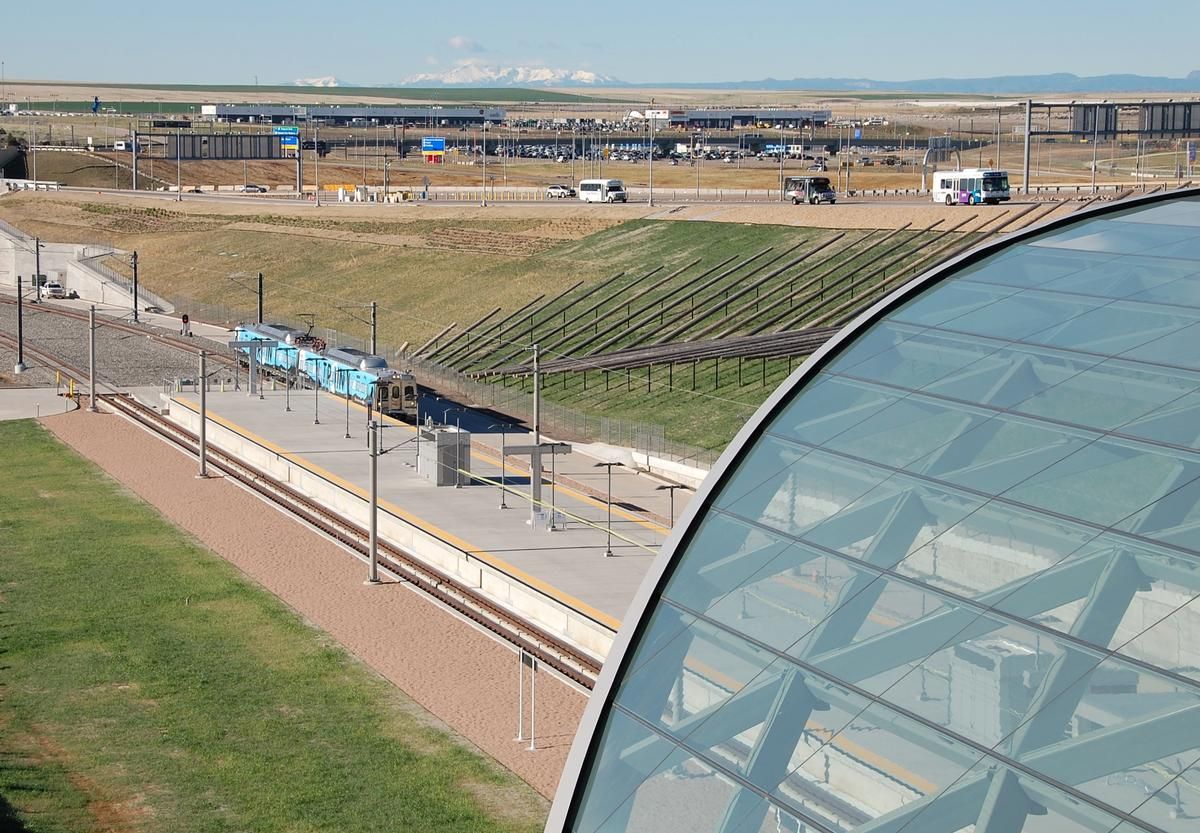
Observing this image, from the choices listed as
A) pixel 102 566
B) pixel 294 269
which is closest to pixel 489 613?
pixel 102 566

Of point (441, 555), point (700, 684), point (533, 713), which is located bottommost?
point (441, 555)

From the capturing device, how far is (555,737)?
1180 inches

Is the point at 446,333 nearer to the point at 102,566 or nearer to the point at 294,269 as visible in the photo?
the point at 294,269

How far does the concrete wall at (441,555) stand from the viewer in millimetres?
35625

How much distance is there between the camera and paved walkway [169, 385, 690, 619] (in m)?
40.2

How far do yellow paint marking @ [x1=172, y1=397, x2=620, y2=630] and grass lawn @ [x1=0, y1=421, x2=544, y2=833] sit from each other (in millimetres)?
5167

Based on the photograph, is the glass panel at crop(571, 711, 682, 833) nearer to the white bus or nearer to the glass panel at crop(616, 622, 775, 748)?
the glass panel at crop(616, 622, 775, 748)

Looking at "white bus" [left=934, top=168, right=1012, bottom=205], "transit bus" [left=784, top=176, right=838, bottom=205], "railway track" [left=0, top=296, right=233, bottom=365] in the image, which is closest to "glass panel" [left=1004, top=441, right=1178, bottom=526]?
"railway track" [left=0, top=296, right=233, bottom=365]

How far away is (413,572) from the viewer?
139ft

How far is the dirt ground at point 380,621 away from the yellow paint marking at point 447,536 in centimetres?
201

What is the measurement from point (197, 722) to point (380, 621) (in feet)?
25.9

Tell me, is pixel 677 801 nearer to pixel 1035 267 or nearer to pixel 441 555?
pixel 1035 267

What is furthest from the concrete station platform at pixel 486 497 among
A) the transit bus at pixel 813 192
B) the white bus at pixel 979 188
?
the transit bus at pixel 813 192

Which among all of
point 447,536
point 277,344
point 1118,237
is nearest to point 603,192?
point 277,344
